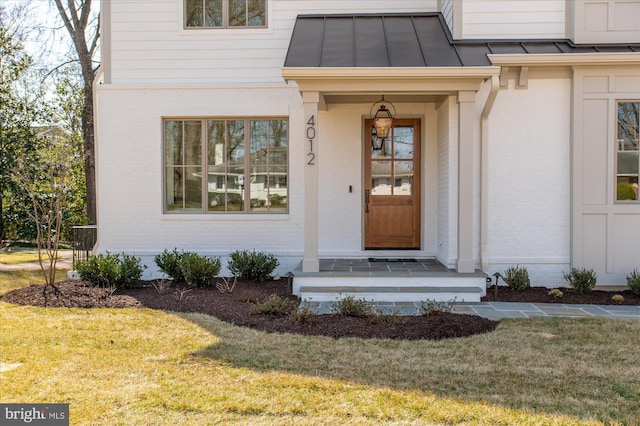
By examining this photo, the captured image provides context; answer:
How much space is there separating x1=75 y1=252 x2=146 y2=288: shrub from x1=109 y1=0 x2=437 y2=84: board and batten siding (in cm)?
313

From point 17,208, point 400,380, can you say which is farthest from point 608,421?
point 17,208

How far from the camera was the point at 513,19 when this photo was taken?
7645mm

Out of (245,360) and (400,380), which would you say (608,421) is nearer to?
(400,380)

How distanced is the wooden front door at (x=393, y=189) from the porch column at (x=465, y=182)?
5.54ft

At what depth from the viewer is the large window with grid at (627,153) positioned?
7348mm

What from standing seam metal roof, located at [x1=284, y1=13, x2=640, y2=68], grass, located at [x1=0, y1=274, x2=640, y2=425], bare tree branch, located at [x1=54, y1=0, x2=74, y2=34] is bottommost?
grass, located at [x1=0, y1=274, x2=640, y2=425]

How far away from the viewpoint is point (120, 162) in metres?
8.40

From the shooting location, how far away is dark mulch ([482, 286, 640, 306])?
6727 millimetres

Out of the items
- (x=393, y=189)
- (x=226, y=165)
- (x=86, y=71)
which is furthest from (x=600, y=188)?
(x=86, y=71)

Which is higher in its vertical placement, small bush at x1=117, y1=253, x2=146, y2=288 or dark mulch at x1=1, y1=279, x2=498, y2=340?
small bush at x1=117, y1=253, x2=146, y2=288

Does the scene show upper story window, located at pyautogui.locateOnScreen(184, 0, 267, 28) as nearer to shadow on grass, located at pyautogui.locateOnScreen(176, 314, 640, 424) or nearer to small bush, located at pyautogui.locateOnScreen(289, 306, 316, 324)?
small bush, located at pyautogui.locateOnScreen(289, 306, 316, 324)

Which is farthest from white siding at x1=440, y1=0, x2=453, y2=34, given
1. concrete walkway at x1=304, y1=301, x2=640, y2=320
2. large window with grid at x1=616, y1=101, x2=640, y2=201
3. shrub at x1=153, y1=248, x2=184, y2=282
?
shrub at x1=153, y1=248, x2=184, y2=282

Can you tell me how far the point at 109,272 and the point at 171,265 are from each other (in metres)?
0.90

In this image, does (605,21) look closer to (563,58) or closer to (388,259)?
(563,58)
